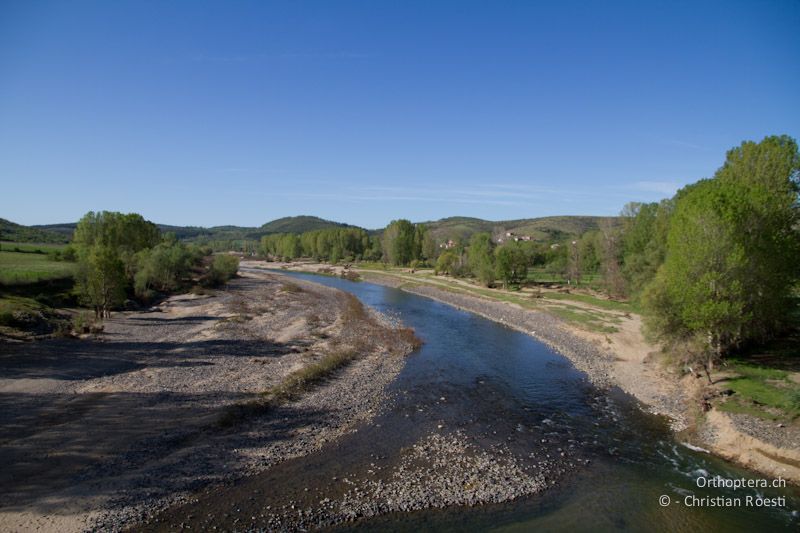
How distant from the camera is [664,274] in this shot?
3105 cm

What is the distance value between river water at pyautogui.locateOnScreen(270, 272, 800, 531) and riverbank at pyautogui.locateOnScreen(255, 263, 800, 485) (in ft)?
3.31

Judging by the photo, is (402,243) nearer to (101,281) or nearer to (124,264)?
(124,264)

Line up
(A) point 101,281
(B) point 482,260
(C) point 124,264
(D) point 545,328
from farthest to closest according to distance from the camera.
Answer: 1. (B) point 482,260
2. (C) point 124,264
3. (D) point 545,328
4. (A) point 101,281

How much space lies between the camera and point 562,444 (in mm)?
21469

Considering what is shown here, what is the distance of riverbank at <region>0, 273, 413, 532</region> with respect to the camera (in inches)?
628

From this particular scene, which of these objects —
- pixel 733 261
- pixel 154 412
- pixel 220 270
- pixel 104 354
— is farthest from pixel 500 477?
pixel 220 270

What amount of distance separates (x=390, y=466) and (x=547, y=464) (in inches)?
296

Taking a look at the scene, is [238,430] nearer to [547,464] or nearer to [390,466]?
[390,466]

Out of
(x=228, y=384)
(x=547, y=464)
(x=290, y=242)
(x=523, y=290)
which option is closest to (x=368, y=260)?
(x=290, y=242)

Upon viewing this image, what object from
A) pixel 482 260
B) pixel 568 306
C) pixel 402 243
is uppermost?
pixel 402 243

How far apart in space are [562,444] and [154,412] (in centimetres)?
2258

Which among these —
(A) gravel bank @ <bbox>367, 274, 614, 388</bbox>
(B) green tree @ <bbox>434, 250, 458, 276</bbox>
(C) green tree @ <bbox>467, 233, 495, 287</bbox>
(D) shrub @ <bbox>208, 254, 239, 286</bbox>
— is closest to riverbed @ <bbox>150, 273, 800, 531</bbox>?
(A) gravel bank @ <bbox>367, 274, 614, 388</bbox>

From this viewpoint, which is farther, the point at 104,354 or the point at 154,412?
the point at 104,354

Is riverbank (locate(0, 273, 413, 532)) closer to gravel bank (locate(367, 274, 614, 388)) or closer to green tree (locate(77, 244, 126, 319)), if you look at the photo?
green tree (locate(77, 244, 126, 319))
